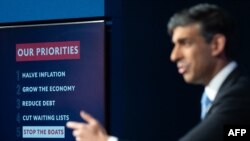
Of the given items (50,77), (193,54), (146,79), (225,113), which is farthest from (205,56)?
(50,77)

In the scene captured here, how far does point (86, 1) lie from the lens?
11.3 ft

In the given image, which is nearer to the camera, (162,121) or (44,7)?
(162,121)

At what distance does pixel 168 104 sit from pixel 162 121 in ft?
0.35

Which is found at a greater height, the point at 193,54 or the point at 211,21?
the point at 211,21

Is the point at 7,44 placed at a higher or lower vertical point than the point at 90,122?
higher

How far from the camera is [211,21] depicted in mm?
1836

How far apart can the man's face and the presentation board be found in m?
1.35

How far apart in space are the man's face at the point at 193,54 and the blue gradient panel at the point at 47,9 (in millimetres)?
1567

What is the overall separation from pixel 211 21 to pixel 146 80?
145 centimetres

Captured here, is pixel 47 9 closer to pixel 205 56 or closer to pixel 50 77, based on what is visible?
pixel 50 77

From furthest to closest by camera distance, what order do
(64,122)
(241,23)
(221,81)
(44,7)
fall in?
(44,7) → (64,122) → (241,23) → (221,81)

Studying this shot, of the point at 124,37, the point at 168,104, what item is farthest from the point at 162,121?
the point at 124,37

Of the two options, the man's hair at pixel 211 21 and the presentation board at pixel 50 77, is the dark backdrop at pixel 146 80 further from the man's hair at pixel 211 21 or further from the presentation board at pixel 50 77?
the man's hair at pixel 211 21

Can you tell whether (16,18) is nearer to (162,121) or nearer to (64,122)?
(64,122)
